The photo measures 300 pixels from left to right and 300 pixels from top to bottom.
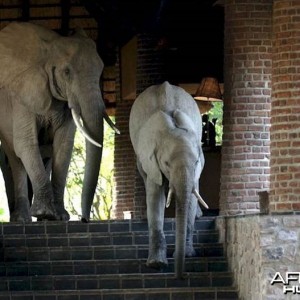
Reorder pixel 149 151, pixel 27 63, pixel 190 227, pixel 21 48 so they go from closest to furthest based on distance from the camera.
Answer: pixel 149 151
pixel 190 227
pixel 27 63
pixel 21 48

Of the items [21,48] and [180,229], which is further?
[21,48]

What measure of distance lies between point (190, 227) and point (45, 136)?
3757mm

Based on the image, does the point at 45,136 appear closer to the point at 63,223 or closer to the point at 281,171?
the point at 63,223

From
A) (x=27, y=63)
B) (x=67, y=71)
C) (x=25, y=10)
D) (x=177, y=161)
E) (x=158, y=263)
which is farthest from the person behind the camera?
(x=25, y=10)

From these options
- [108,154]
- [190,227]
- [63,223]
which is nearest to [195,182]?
[190,227]

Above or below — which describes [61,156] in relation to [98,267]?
above

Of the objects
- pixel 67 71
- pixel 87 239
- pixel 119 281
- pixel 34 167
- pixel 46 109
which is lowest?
pixel 119 281

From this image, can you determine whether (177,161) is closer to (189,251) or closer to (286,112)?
(189,251)

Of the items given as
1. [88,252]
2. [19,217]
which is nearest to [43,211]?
[19,217]

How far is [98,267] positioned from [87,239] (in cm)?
69

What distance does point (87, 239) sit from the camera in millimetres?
19891

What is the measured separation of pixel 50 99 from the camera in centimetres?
2178

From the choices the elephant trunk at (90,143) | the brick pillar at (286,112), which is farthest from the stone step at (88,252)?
the elephant trunk at (90,143)

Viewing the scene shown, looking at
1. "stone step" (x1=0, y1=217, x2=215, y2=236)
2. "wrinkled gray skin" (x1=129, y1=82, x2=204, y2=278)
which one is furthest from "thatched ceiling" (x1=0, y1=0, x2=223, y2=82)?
"wrinkled gray skin" (x1=129, y1=82, x2=204, y2=278)
